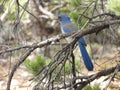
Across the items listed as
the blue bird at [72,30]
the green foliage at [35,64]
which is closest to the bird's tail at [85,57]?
the blue bird at [72,30]

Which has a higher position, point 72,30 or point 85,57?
point 72,30

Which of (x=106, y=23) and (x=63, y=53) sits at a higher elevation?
(x=106, y=23)

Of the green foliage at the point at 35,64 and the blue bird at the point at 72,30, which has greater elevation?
the blue bird at the point at 72,30

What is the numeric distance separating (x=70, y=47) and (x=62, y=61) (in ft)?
0.41

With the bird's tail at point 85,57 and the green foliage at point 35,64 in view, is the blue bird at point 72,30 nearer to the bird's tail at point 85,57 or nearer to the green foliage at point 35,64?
the bird's tail at point 85,57

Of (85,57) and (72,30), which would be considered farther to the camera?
(72,30)

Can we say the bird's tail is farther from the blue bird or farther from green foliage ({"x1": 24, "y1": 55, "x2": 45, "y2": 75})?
green foliage ({"x1": 24, "y1": 55, "x2": 45, "y2": 75})

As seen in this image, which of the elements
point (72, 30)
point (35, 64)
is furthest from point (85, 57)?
point (72, 30)

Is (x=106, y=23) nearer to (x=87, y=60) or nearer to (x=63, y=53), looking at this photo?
(x=63, y=53)

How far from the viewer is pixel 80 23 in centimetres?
307

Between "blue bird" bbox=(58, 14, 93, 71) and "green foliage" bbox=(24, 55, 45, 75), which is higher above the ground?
"blue bird" bbox=(58, 14, 93, 71)

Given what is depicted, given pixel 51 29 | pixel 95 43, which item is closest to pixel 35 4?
pixel 51 29

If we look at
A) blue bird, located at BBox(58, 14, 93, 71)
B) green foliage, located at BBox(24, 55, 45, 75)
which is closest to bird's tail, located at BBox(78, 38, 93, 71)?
blue bird, located at BBox(58, 14, 93, 71)

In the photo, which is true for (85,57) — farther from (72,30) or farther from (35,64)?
(72,30)
